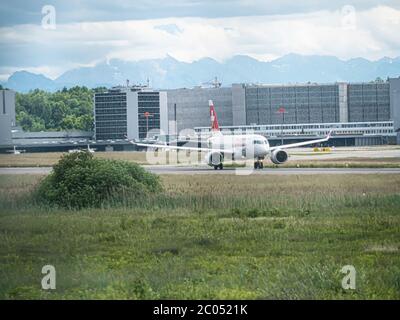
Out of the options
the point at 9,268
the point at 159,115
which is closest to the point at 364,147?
the point at 159,115

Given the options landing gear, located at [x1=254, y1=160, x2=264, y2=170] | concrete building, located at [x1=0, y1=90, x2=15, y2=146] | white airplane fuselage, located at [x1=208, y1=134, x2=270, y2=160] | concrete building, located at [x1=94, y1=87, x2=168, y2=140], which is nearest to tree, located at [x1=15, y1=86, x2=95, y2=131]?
concrete building, located at [x1=94, y1=87, x2=168, y2=140]

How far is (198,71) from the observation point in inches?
656

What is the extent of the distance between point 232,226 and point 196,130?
67.1ft

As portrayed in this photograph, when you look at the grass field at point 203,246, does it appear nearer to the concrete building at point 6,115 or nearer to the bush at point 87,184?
the bush at point 87,184

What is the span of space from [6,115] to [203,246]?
4128 mm

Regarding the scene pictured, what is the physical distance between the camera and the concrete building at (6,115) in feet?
45.6

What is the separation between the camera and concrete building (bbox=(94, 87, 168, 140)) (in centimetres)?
1812

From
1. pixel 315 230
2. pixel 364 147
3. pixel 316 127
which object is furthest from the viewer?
pixel 364 147

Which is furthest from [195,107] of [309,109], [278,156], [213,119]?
[309,109]

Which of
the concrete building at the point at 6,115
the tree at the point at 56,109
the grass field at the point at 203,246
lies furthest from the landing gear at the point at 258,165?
the concrete building at the point at 6,115

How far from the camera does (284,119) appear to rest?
144 ft

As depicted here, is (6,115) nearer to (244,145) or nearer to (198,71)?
(198,71)

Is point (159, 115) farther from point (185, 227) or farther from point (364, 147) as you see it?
point (364, 147)
